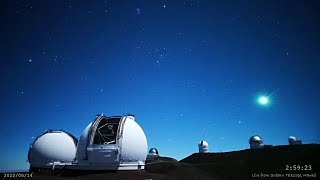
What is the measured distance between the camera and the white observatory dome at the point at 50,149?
33.0 meters

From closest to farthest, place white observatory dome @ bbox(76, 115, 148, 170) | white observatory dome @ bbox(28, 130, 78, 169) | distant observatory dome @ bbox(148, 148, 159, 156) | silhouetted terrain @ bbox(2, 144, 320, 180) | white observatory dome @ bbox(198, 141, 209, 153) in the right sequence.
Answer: white observatory dome @ bbox(76, 115, 148, 170)
white observatory dome @ bbox(28, 130, 78, 169)
silhouetted terrain @ bbox(2, 144, 320, 180)
white observatory dome @ bbox(198, 141, 209, 153)
distant observatory dome @ bbox(148, 148, 159, 156)

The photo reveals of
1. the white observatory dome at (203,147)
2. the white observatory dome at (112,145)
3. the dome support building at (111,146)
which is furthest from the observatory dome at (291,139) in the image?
the white observatory dome at (112,145)

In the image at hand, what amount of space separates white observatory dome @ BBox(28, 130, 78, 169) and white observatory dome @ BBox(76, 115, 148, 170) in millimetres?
6841

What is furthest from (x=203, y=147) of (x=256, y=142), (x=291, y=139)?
(x=291, y=139)

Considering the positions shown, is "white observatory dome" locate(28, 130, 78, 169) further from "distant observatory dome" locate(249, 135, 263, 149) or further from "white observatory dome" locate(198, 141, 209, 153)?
"distant observatory dome" locate(249, 135, 263, 149)

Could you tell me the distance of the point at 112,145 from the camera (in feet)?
85.7

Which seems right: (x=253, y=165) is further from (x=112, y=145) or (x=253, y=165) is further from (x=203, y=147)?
(x=112, y=145)

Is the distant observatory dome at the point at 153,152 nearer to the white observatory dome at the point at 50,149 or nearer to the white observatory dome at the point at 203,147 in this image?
the white observatory dome at the point at 203,147

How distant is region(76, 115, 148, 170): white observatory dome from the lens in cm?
2592

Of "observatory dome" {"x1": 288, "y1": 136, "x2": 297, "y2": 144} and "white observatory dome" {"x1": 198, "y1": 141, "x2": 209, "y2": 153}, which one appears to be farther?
"white observatory dome" {"x1": 198, "y1": 141, "x2": 209, "y2": 153}

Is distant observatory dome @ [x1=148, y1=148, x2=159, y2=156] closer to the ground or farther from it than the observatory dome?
closer to the ground

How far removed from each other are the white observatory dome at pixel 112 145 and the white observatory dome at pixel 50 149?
684cm

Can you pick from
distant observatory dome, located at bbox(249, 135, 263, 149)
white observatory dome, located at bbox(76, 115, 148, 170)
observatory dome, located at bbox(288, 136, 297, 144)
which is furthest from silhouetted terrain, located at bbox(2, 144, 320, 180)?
observatory dome, located at bbox(288, 136, 297, 144)

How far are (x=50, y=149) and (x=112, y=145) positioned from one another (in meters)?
12.6
